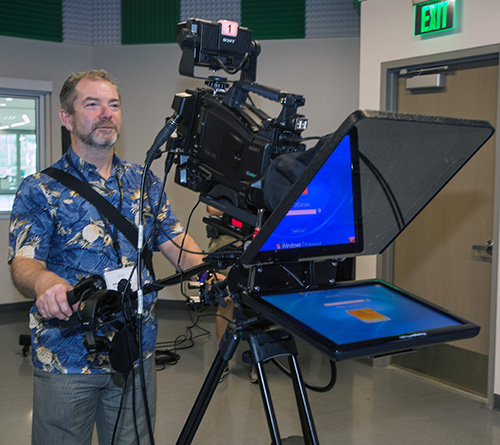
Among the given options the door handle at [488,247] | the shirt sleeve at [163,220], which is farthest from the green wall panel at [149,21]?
the shirt sleeve at [163,220]

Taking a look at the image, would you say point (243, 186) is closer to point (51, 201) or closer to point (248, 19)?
point (51, 201)

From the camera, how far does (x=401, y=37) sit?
3.83 meters

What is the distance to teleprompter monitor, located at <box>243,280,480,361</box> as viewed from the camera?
910 mm

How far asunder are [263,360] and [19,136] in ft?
17.0

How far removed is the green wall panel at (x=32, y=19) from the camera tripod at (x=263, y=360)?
520 cm

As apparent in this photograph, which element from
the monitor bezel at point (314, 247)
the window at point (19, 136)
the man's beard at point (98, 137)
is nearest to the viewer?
the monitor bezel at point (314, 247)

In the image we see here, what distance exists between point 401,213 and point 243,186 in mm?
355

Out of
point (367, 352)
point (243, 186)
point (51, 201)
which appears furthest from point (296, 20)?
point (367, 352)

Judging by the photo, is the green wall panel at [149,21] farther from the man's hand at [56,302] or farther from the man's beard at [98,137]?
the man's hand at [56,302]

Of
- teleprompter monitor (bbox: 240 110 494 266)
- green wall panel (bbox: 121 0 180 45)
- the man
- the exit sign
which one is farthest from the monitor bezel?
green wall panel (bbox: 121 0 180 45)

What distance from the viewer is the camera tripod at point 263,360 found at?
48.3 inches

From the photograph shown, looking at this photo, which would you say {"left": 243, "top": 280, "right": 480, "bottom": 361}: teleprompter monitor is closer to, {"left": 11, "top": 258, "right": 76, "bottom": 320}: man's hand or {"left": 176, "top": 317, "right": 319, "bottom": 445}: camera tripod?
{"left": 176, "top": 317, "right": 319, "bottom": 445}: camera tripod

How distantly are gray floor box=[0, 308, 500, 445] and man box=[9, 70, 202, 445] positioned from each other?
135 centimetres

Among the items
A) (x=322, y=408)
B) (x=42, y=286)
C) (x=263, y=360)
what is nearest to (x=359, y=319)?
(x=263, y=360)
